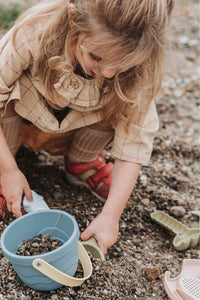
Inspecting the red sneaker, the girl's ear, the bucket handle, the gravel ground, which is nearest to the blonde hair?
the girl's ear

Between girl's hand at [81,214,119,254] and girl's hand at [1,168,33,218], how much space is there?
0.90ft

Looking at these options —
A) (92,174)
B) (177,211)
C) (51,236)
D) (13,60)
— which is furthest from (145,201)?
(13,60)

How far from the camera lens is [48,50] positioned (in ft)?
5.37

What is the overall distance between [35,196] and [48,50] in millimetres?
585

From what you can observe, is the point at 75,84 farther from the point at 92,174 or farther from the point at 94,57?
the point at 92,174

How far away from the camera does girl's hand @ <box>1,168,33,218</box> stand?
1.63 m

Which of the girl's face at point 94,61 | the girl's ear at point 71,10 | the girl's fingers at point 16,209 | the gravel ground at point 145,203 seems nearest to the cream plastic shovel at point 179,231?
the gravel ground at point 145,203

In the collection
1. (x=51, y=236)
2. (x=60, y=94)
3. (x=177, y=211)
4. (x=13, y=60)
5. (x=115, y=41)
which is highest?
(x=115, y=41)

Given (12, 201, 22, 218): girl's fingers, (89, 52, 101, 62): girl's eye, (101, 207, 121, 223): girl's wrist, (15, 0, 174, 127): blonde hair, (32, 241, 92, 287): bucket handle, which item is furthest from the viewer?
(101, 207, 121, 223): girl's wrist

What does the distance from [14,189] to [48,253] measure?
454mm

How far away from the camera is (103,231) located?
1.70 m

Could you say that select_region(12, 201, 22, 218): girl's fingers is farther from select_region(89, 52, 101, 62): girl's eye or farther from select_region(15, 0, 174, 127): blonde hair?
select_region(89, 52, 101, 62): girl's eye

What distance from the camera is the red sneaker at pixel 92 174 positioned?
212 cm

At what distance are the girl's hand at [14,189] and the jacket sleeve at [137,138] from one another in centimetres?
45
